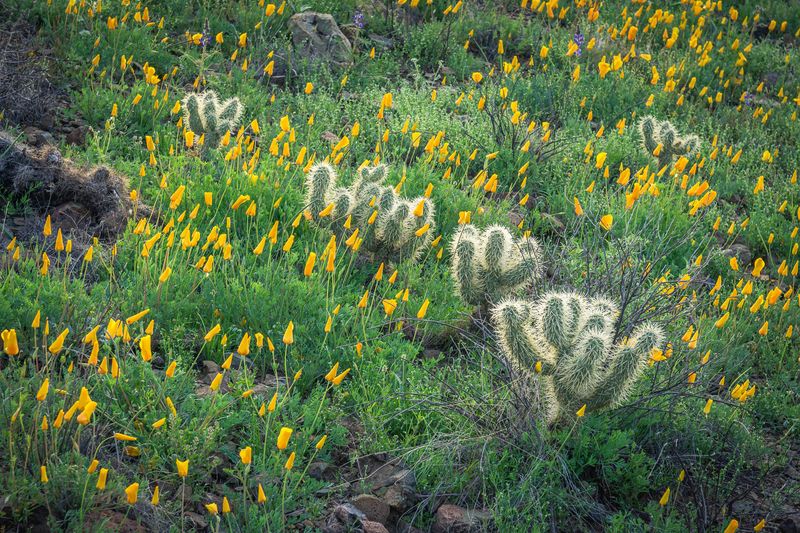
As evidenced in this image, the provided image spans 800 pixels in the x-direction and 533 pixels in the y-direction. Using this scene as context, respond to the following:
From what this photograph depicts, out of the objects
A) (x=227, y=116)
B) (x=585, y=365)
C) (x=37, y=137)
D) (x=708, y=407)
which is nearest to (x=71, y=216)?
(x=37, y=137)

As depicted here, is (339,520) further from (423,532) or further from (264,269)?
(264,269)

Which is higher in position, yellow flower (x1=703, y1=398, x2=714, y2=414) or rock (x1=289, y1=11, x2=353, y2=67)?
rock (x1=289, y1=11, x2=353, y2=67)

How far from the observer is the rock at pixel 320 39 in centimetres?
757

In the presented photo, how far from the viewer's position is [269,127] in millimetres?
5938

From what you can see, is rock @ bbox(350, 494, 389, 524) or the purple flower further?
the purple flower

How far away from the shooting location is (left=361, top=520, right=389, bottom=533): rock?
122 inches

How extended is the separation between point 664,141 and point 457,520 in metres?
3.85

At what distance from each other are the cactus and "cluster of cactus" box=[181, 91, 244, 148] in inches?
101

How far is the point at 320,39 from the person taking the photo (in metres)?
7.70

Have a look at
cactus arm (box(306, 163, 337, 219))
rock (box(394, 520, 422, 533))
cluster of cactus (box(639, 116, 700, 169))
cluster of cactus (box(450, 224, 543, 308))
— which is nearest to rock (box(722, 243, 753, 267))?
cluster of cactus (box(639, 116, 700, 169))

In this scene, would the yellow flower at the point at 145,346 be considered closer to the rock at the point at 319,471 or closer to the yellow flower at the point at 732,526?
the rock at the point at 319,471

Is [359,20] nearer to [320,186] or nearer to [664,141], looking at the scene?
[664,141]

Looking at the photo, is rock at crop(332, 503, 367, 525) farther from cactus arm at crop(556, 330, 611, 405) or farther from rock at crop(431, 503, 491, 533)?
cactus arm at crop(556, 330, 611, 405)

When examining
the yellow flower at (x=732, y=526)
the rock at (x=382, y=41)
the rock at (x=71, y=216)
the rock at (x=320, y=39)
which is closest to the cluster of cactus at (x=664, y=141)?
the rock at (x=320, y=39)
